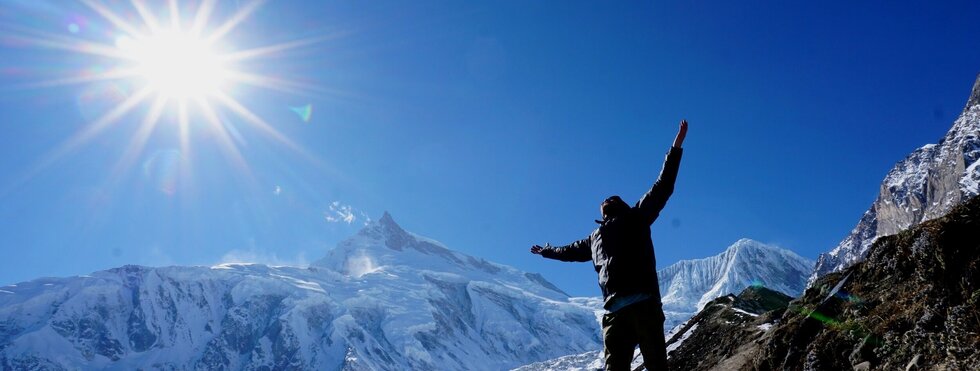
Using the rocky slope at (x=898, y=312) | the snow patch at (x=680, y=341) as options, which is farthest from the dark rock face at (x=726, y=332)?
the rocky slope at (x=898, y=312)

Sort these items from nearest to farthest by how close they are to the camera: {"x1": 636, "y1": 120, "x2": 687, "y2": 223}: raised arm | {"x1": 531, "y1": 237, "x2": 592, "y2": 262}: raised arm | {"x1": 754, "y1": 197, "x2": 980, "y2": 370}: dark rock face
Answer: {"x1": 754, "y1": 197, "x2": 980, "y2": 370}: dark rock face → {"x1": 636, "y1": 120, "x2": 687, "y2": 223}: raised arm → {"x1": 531, "y1": 237, "x2": 592, "y2": 262}: raised arm

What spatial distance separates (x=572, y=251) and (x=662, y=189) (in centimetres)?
129

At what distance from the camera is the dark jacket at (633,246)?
5594 mm

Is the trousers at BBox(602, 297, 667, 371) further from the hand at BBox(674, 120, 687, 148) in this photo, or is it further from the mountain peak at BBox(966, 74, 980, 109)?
the mountain peak at BBox(966, 74, 980, 109)

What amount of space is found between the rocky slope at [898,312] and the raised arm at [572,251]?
2.21m

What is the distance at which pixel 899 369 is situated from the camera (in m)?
4.61

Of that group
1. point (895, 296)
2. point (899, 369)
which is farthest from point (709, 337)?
point (899, 369)

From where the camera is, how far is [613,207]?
609 centimetres

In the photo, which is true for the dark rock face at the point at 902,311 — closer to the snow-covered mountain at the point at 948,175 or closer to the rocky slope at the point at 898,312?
the rocky slope at the point at 898,312

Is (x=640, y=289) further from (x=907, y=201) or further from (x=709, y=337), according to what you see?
(x=907, y=201)

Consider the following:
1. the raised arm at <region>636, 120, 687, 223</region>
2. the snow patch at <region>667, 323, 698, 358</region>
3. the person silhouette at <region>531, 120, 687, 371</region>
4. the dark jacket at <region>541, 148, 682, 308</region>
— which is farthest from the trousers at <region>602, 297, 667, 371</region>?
the snow patch at <region>667, 323, 698, 358</region>

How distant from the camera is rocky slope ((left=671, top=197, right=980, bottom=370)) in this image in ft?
14.5

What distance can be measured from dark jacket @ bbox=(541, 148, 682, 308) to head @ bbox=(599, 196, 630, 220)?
0.23 ft

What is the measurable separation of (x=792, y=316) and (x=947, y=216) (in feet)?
6.71
